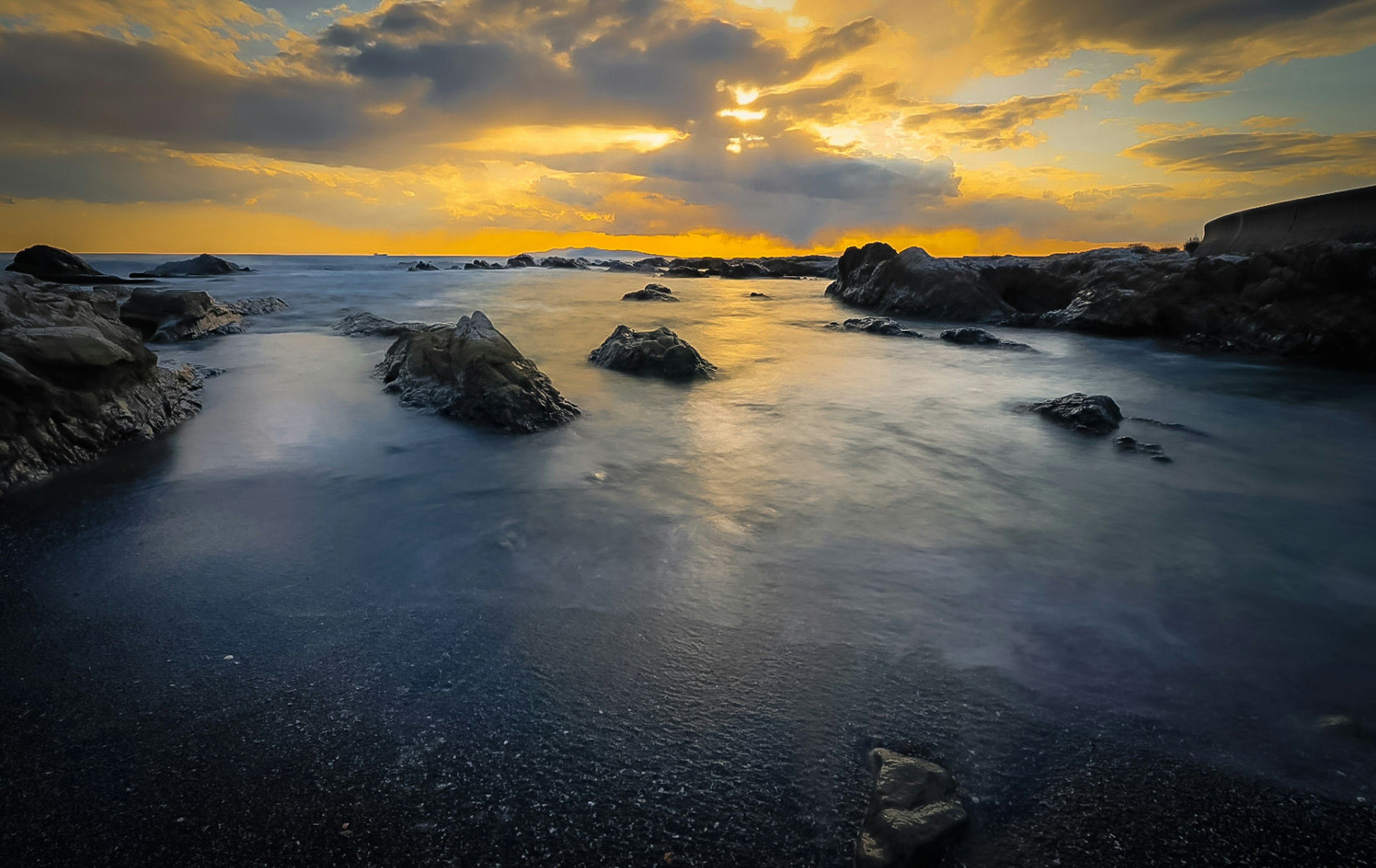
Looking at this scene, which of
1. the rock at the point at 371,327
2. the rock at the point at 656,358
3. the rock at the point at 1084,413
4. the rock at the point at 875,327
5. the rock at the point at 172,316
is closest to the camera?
the rock at the point at 1084,413

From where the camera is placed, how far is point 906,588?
3498 mm

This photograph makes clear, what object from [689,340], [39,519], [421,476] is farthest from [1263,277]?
[39,519]

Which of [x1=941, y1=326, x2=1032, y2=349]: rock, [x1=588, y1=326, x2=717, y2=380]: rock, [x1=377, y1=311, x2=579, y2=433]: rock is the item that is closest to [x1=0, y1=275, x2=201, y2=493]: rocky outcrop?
[x1=377, y1=311, x2=579, y2=433]: rock

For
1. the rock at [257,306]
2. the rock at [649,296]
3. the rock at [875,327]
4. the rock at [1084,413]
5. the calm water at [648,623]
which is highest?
the rock at [649,296]

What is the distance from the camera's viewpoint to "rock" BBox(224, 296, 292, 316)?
1570 centimetres

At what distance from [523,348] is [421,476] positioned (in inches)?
294

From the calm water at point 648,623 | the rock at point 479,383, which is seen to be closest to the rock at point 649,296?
the rock at point 479,383

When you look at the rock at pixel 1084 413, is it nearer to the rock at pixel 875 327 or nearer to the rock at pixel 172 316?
the rock at pixel 875 327

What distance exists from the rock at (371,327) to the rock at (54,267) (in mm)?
16531

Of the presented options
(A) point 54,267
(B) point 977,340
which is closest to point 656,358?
(B) point 977,340

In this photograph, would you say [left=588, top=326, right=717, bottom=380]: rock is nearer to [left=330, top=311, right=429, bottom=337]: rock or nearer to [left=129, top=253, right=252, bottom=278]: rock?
[left=330, top=311, right=429, bottom=337]: rock

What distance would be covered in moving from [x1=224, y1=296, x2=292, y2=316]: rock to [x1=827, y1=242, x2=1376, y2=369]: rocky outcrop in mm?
18912

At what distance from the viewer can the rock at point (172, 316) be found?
1183cm

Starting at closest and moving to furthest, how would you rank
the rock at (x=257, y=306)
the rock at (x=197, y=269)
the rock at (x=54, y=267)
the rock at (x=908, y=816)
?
the rock at (x=908, y=816)
the rock at (x=257, y=306)
the rock at (x=54, y=267)
the rock at (x=197, y=269)
